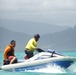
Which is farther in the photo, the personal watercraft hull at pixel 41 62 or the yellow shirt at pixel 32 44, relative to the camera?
the yellow shirt at pixel 32 44

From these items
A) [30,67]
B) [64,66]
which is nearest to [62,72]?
[64,66]

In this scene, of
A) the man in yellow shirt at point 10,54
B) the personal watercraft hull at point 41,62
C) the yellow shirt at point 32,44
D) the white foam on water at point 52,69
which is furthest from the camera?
the yellow shirt at point 32,44

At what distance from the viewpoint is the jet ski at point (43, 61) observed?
Result: 723 inches

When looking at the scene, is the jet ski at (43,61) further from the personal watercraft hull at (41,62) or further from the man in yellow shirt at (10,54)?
the man in yellow shirt at (10,54)

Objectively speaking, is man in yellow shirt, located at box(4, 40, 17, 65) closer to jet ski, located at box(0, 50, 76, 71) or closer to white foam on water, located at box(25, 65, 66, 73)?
jet ski, located at box(0, 50, 76, 71)

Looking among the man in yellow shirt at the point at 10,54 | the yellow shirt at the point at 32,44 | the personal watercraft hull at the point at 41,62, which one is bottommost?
the personal watercraft hull at the point at 41,62

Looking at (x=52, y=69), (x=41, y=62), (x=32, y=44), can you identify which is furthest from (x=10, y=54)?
(x=52, y=69)

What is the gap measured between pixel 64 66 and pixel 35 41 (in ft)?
6.36

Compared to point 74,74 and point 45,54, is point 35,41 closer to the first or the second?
point 45,54

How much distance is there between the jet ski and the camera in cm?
1838

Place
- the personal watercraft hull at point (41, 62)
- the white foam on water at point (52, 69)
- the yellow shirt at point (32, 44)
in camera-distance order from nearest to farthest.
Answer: the personal watercraft hull at point (41, 62)
the white foam on water at point (52, 69)
the yellow shirt at point (32, 44)

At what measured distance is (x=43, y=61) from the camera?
1845 cm

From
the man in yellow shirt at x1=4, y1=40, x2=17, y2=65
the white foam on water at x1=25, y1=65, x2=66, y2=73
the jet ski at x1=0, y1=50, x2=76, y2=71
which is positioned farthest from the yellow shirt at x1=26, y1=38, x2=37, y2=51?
the white foam on water at x1=25, y1=65, x2=66, y2=73

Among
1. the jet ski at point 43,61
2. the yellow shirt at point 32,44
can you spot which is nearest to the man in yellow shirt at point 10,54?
the jet ski at point 43,61
